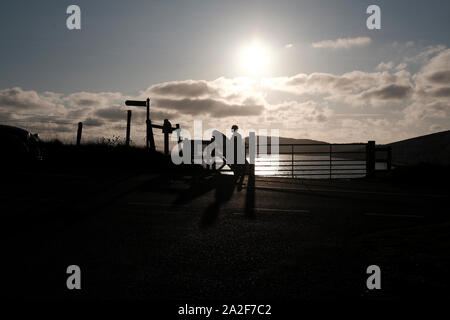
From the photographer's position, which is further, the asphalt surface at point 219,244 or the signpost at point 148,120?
the signpost at point 148,120

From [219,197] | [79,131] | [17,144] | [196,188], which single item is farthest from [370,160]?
[79,131]

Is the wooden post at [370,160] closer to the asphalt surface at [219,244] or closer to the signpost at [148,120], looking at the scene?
the asphalt surface at [219,244]

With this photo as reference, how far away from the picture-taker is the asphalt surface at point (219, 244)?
4.23m

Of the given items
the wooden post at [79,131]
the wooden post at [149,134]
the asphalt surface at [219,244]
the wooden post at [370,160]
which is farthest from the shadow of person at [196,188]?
the wooden post at [79,131]

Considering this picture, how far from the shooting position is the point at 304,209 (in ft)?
29.8

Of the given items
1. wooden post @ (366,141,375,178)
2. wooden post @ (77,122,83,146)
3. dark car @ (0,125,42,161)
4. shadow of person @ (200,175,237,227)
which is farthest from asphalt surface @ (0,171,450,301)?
wooden post @ (77,122,83,146)

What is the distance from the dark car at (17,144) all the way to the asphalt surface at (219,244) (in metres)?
3.96

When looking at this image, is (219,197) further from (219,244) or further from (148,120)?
(148,120)

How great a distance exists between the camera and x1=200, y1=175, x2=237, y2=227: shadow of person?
7.83 meters

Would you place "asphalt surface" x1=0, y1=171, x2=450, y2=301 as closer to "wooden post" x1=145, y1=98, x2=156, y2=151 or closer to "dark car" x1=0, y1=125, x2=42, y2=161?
"dark car" x1=0, y1=125, x2=42, y2=161

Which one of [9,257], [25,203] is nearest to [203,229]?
[9,257]

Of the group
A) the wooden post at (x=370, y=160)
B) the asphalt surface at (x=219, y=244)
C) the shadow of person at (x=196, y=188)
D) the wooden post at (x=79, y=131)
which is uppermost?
the wooden post at (x=79, y=131)
